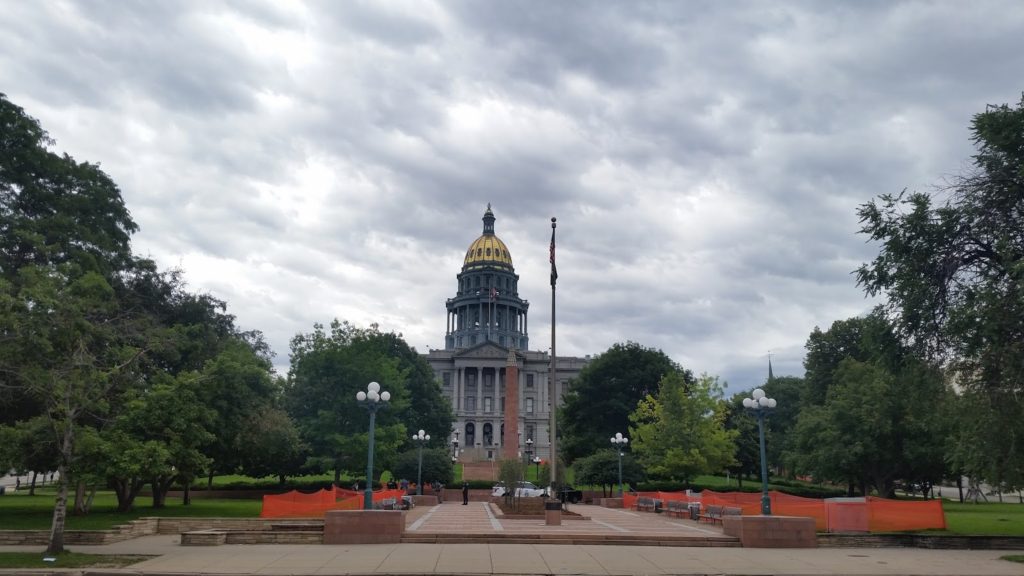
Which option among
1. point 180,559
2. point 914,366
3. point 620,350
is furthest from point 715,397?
point 180,559

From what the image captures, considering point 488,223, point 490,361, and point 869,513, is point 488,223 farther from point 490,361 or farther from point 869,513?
point 869,513

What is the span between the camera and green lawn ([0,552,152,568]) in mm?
15859

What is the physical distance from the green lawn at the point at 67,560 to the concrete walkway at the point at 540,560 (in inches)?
24.4

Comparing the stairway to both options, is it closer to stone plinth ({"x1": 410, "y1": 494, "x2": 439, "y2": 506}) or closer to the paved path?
stone plinth ({"x1": 410, "y1": 494, "x2": 439, "y2": 506})

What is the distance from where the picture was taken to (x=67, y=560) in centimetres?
1666

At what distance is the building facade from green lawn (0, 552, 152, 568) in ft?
301

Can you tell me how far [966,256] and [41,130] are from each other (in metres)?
37.3

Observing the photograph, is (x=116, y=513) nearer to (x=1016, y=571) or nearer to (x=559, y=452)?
(x=1016, y=571)

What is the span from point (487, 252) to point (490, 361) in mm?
25428

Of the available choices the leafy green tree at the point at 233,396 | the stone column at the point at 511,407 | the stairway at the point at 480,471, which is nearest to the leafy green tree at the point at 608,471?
the stairway at the point at 480,471

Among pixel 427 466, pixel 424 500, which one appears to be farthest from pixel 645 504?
pixel 427 466

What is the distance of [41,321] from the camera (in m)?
19.3

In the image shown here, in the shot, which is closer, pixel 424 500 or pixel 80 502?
pixel 80 502

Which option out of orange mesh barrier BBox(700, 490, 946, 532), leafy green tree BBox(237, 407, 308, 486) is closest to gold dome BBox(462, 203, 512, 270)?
leafy green tree BBox(237, 407, 308, 486)
